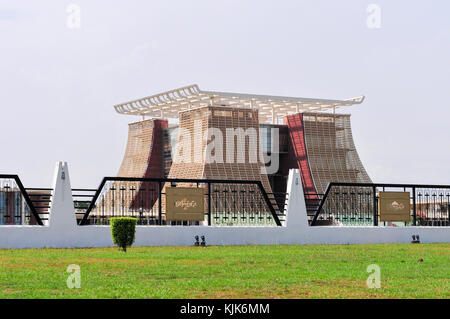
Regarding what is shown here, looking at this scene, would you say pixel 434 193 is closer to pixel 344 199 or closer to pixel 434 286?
pixel 344 199

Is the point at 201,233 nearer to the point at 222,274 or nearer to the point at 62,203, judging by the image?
the point at 62,203

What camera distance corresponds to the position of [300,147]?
101 m

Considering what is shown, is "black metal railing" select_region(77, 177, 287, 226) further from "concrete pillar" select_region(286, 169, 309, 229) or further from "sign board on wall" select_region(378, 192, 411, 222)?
"sign board on wall" select_region(378, 192, 411, 222)

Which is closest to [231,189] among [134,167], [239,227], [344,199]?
[239,227]

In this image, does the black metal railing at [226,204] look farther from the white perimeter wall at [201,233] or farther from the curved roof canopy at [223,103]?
the curved roof canopy at [223,103]

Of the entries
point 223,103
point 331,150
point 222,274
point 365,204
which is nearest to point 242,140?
point 223,103

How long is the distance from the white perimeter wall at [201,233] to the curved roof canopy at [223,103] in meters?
58.9

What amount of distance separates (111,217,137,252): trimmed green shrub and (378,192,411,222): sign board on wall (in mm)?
10894

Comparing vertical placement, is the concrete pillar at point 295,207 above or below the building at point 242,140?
below

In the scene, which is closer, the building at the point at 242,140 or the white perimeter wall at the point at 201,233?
the white perimeter wall at the point at 201,233

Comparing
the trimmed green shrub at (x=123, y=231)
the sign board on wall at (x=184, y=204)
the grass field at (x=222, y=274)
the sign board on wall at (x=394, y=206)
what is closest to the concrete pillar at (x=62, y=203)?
the trimmed green shrub at (x=123, y=231)

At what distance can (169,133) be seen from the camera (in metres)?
103

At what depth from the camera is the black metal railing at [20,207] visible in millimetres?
23984
